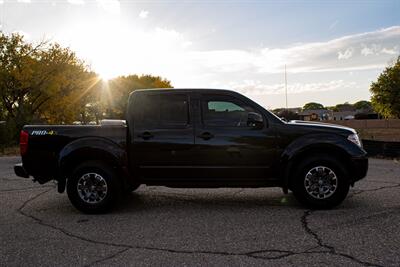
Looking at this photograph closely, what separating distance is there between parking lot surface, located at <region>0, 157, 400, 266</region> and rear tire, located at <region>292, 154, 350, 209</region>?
0.17m

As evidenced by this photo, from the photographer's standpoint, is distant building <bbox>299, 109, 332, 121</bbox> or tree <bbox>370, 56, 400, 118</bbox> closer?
tree <bbox>370, 56, 400, 118</bbox>

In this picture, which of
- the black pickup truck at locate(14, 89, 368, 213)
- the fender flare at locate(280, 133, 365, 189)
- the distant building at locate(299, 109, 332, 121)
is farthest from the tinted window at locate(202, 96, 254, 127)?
the distant building at locate(299, 109, 332, 121)

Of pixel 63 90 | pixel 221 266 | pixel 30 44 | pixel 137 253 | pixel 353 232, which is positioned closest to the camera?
pixel 221 266

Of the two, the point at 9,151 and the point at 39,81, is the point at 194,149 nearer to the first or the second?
the point at 9,151

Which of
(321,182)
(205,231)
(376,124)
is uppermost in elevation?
(321,182)

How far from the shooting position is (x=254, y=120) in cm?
623

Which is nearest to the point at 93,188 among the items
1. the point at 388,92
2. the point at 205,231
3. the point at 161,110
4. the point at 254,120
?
the point at 161,110

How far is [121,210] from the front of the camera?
21.5 ft

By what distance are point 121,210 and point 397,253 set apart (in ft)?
13.4

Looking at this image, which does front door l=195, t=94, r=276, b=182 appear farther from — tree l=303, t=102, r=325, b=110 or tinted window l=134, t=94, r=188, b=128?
tree l=303, t=102, r=325, b=110

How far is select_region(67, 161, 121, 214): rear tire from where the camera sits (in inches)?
247

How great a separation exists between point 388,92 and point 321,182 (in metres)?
58.9

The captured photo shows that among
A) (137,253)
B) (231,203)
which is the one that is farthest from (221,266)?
(231,203)

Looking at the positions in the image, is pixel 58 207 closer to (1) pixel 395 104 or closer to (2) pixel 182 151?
(2) pixel 182 151
